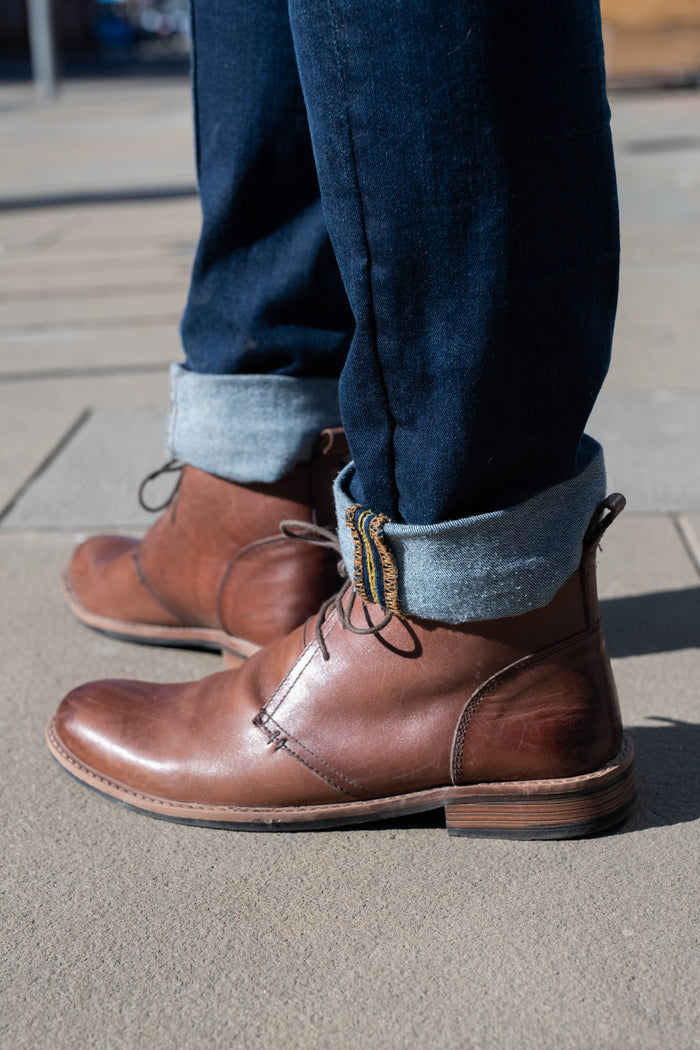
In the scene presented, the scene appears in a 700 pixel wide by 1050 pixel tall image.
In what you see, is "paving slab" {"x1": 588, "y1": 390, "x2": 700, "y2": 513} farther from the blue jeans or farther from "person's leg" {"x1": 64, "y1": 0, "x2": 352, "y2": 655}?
the blue jeans

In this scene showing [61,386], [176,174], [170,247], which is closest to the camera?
[61,386]

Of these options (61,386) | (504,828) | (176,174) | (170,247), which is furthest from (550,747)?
(176,174)

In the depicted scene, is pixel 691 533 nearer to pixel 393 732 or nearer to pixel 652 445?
pixel 652 445

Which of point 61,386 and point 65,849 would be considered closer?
point 65,849

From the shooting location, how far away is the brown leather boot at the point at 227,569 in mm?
1481

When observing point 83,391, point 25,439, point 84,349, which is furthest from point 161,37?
point 25,439

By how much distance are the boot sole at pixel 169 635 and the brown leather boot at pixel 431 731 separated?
0.34 meters

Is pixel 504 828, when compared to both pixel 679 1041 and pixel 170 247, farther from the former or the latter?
pixel 170 247

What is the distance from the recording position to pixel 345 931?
1.04m

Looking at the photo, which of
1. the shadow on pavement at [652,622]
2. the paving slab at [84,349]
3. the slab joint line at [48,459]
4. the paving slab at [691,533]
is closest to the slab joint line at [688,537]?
the paving slab at [691,533]

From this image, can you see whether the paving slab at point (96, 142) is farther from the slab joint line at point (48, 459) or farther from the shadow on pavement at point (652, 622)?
the shadow on pavement at point (652, 622)

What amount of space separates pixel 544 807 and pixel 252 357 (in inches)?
27.7

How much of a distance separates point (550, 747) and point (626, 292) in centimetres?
310

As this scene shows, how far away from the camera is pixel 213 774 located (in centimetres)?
119
